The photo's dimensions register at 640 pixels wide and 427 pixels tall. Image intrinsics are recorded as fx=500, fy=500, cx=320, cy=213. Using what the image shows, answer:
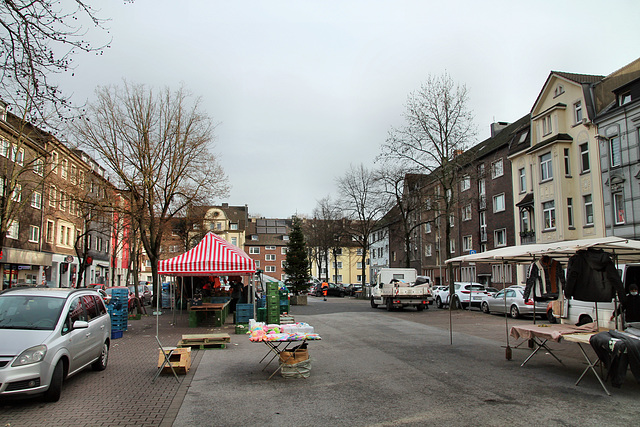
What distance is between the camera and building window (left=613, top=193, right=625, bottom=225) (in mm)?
25828

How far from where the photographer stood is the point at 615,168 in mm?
26156

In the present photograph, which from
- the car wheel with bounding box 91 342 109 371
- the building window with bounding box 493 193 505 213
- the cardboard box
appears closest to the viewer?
the cardboard box

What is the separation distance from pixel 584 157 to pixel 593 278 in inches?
924

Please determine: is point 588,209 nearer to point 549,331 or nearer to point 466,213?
point 466,213

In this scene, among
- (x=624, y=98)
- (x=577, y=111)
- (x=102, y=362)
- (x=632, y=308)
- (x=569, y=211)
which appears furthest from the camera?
(x=569, y=211)

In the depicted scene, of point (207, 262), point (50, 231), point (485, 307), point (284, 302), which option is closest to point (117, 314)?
point (207, 262)

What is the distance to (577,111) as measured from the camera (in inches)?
1175

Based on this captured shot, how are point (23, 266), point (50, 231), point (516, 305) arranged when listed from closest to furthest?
1. point (516, 305)
2. point (23, 266)
3. point (50, 231)

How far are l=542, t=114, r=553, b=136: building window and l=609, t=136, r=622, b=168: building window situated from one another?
5.43m

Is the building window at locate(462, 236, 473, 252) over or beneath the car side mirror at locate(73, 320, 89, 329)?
over

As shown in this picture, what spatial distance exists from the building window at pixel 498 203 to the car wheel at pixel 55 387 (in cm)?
3486

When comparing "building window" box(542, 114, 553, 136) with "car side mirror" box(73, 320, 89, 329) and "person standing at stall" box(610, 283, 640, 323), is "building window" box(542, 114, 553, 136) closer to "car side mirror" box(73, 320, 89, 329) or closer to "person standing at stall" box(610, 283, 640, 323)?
"person standing at stall" box(610, 283, 640, 323)

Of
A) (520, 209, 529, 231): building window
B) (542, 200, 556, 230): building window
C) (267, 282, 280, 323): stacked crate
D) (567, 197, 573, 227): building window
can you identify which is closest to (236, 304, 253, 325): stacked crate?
(267, 282, 280, 323): stacked crate

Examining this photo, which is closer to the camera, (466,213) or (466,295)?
(466,295)
